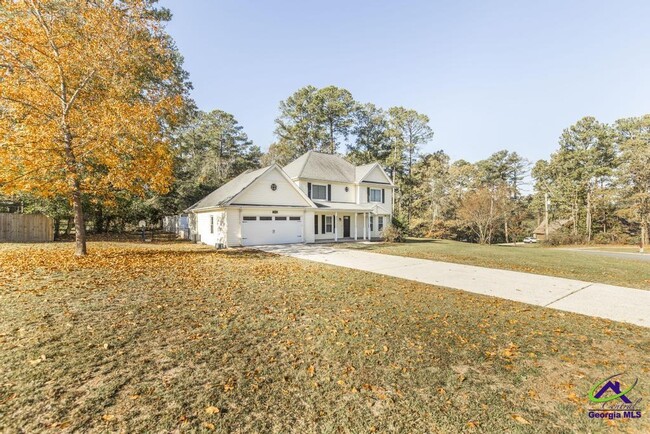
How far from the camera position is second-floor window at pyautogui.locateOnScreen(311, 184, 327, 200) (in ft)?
82.0

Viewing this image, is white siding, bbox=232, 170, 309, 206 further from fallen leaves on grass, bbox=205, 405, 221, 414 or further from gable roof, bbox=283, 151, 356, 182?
fallen leaves on grass, bbox=205, 405, 221, 414

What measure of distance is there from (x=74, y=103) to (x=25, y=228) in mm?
10776

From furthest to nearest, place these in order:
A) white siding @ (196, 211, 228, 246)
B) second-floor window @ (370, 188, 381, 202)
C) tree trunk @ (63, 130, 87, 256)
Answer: second-floor window @ (370, 188, 381, 202) < white siding @ (196, 211, 228, 246) < tree trunk @ (63, 130, 87, 256)

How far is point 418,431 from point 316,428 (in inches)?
38.6

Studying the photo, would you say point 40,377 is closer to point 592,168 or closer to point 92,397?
point 92,397

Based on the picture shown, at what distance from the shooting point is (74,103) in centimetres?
1260

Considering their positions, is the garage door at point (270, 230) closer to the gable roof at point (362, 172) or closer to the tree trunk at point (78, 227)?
the gable roof at point (362, 172)

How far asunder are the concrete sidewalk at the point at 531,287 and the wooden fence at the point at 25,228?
60.1ft

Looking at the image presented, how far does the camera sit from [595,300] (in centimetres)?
762

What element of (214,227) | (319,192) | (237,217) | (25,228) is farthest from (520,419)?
(25,228)

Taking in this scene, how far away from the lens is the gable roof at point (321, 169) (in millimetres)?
24828

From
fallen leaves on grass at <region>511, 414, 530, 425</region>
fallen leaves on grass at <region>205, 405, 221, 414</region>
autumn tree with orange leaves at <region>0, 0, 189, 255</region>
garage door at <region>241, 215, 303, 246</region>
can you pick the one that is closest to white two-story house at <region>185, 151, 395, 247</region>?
garage door at <region>241, 215, 303, 246</region>

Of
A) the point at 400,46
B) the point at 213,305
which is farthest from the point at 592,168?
the point at 213,305

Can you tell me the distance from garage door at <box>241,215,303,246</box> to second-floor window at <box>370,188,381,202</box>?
868cm
